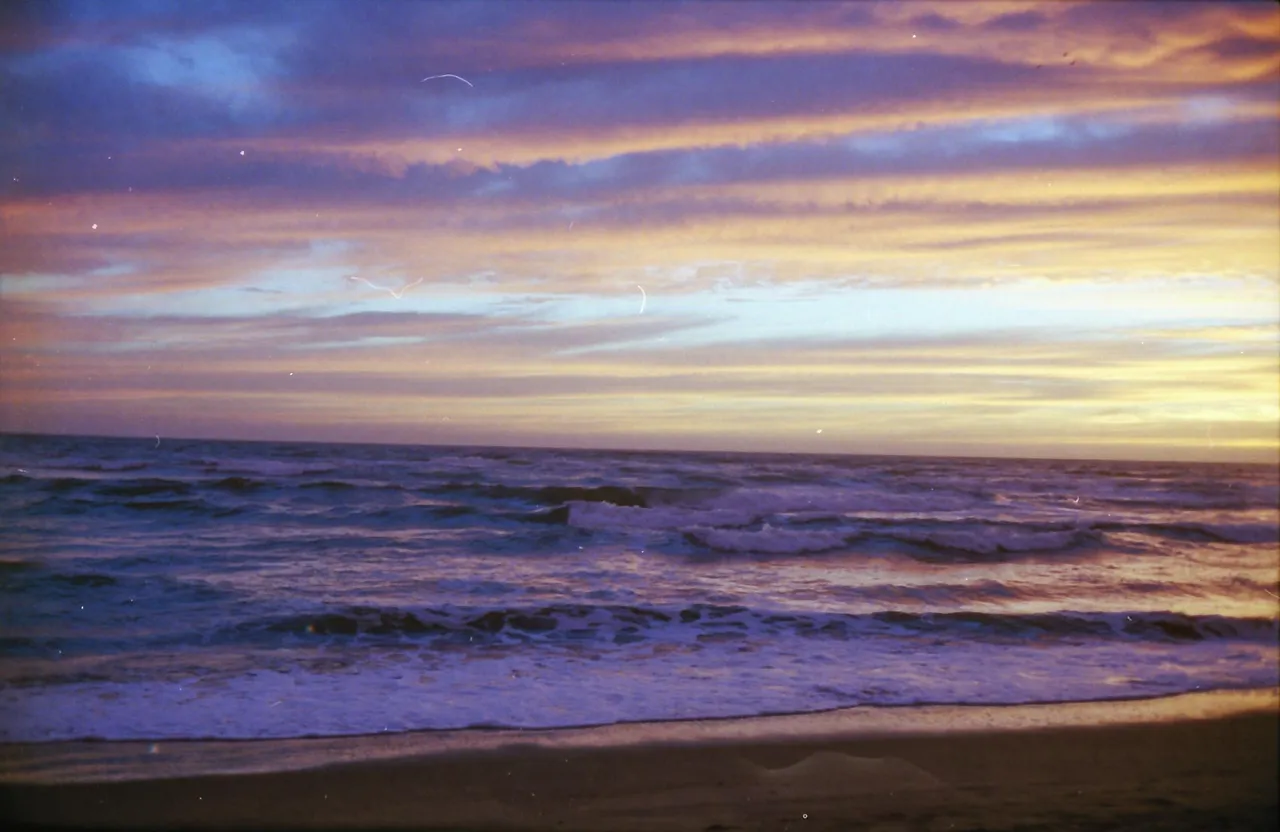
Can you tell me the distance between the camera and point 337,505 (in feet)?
40.8

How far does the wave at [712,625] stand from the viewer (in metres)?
6.45

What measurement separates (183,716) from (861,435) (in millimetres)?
4925

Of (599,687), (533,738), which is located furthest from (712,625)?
(533,738)

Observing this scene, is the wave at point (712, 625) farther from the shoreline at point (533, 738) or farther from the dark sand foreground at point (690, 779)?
the dark sand foreground at point (690, 779)

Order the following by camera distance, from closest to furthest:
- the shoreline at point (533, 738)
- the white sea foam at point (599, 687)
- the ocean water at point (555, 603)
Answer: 1. the shoreline at point (533, 738)
2. the white sea foam at point (599, 687)
3. the ocean water at point (555, 603)

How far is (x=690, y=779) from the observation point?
164 inches

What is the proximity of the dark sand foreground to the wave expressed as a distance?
176 cm

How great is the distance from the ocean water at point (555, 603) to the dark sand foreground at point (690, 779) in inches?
11.7

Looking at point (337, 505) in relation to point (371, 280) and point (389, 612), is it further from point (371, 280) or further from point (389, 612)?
point (371, 280)

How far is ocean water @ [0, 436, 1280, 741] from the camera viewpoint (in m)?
5.13

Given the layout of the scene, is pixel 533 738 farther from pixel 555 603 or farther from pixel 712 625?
pixel 555 603

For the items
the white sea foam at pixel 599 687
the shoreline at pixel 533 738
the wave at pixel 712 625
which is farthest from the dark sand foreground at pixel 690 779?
the wave at pixel 712 625

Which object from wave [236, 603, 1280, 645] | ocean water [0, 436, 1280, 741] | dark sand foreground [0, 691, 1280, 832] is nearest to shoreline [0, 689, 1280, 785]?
dark sand foreground [0, 691, 1280, 832]

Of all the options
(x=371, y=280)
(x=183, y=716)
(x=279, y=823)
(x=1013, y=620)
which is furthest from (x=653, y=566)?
(x=279, y=823)
